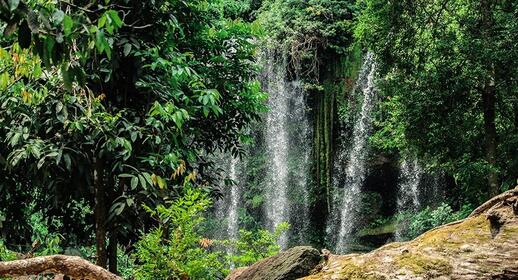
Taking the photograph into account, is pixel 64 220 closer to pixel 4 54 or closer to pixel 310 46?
pixel 4 54

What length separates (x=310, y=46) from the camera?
12.6 metres

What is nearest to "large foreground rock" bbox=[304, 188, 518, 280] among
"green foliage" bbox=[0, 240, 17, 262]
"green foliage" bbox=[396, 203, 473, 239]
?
"green foliage" bbox=[0, 240, 17, 262]

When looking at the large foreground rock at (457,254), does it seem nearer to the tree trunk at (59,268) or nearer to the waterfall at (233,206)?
the tree trunk at (59,268)

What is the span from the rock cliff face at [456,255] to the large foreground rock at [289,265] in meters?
0.03

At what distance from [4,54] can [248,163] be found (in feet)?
36.8

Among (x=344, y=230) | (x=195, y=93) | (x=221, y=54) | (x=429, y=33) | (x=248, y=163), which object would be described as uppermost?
(x=429, y=33)

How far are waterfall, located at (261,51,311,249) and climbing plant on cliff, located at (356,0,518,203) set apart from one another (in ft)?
17.5

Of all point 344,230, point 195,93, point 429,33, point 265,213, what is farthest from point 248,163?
point 195,93

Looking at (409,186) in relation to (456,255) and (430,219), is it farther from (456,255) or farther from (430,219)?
(456,255)

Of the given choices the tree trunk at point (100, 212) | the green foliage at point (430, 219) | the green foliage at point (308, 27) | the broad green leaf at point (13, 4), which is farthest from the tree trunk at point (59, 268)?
the green foliage at point (308, 27)

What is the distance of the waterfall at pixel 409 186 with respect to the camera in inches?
468

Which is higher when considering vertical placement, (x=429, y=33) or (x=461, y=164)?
(x=429, y=33)

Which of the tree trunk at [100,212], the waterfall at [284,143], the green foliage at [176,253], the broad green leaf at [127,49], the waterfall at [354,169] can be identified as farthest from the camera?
the waterfall at [284,143]

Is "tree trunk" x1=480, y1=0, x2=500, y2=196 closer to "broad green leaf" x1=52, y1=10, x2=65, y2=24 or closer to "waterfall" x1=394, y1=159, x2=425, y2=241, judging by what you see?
"waterfall" x1=394, y1=159, x2=425, y2=241
